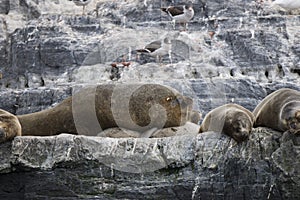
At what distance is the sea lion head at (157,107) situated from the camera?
5.57m

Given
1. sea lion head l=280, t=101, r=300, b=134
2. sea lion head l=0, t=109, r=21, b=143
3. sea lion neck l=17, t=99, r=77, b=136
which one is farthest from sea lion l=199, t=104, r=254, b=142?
sea lion head l=0, t=109, r=21, b=143

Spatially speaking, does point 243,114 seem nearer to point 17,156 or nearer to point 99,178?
point 99,178

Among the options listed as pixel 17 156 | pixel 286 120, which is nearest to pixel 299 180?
pixel 286 120

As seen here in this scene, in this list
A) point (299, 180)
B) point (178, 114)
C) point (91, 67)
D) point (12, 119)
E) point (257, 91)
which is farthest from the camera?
point (91, 67)

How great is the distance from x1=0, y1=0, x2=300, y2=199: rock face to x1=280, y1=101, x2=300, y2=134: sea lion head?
127mm

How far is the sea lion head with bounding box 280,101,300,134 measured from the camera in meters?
4.53

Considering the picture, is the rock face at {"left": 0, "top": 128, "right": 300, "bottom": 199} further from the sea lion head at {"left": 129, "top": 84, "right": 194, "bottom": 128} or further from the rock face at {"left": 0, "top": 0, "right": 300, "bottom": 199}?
the sea lion head at {"left": 129, "top": 84, "right": 194, "bottom": 128}

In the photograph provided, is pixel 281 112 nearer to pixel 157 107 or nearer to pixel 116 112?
pixel 157 107

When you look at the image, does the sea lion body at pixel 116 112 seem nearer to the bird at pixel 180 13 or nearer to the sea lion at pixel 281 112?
the sea lion at pixel 281 112

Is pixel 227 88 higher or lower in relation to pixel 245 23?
lower

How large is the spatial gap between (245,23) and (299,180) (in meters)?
10.8

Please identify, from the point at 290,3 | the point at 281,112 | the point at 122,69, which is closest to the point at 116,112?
the point at 281,112

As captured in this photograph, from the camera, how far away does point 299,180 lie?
4.39 meters

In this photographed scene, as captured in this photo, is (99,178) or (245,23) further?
(245,23)
